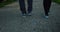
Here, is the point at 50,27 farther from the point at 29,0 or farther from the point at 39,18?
the point at 29,0

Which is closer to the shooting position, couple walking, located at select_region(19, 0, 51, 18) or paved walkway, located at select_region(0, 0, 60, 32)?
paved walkway, located at select_region(0, 0, 60, 32)

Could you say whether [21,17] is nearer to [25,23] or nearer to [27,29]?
[25,23]

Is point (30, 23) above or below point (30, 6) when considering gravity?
below

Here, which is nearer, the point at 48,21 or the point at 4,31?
the point at 4,31

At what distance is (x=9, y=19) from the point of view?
6.83 m

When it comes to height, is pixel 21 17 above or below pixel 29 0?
below

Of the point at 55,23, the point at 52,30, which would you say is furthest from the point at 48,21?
the point at 52,30

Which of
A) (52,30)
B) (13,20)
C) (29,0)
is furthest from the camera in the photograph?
(29,0)

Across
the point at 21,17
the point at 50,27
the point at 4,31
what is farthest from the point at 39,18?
the point at 4,31

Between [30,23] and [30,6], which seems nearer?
[30,23]

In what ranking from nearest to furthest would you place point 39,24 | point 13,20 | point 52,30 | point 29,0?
point 52,30 < point 39,24 < point 13,20 < point 29,0

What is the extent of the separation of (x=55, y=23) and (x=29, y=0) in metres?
1.47

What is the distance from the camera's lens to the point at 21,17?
277 inches

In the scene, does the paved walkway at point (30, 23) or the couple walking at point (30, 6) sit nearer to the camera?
the paved walkway at point (30, 23)
